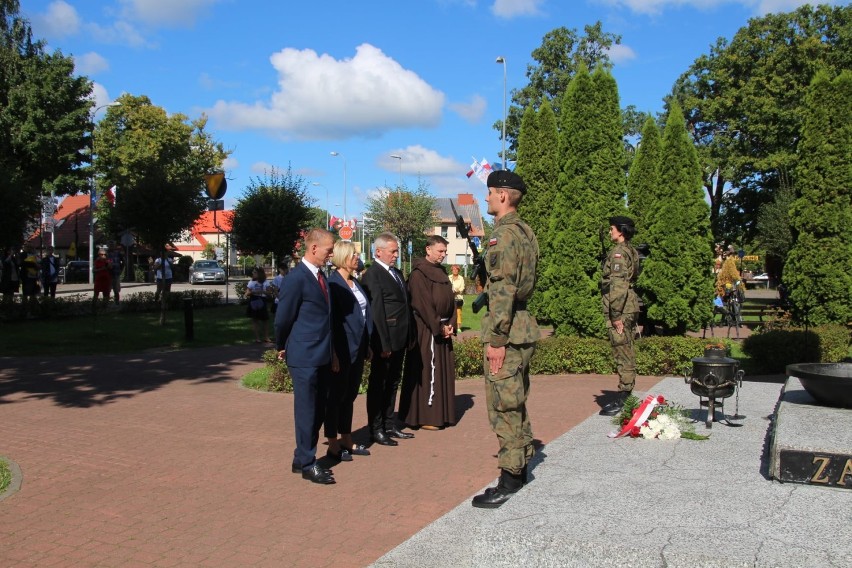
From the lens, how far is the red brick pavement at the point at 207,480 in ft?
16.0

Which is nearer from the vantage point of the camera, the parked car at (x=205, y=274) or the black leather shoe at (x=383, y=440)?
the black leather shoe at (x=383, y=440)

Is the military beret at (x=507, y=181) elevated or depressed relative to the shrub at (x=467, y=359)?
elevated

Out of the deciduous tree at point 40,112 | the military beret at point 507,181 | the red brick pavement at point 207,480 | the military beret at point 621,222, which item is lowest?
the red brick pavement at point 207,480

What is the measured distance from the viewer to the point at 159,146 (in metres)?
56.0

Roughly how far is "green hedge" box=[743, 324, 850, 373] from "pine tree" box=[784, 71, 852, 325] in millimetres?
979

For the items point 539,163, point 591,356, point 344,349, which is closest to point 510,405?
point 344,349

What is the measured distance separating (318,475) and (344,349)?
4.16 ft

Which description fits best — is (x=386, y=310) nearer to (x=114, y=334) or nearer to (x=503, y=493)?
(x=503, y=493)

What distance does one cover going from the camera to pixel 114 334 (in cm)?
1855

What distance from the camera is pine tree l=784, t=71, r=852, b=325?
13109mm

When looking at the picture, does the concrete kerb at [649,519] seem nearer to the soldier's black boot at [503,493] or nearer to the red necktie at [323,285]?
the soldier's black boot at [503,493]

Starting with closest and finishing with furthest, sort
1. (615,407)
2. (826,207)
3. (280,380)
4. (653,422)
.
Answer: (653,422), (615,407), (280,380), (826,207)

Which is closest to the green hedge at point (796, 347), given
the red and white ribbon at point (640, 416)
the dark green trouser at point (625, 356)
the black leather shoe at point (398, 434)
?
the dark green trouser at point (625, 356)

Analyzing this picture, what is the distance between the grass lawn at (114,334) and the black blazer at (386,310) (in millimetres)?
9910
